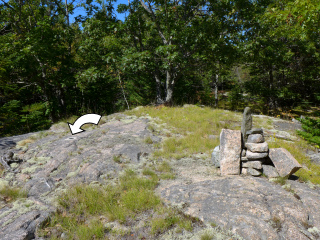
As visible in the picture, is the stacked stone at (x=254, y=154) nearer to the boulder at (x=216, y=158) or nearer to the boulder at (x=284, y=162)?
the boulder at (x=284, y=162)

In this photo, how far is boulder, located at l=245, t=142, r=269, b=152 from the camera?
5262mm

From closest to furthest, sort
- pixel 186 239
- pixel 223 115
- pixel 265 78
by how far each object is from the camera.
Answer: pixel 186 239, pixel 223 115, pixel 265 78

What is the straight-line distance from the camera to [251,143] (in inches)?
218

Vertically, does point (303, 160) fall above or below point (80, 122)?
below

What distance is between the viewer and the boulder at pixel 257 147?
17.3ft

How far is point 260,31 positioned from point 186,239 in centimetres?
→ 1274

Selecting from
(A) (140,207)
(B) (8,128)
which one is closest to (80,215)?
(A) (140,207)

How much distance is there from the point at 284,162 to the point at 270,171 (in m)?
0.40

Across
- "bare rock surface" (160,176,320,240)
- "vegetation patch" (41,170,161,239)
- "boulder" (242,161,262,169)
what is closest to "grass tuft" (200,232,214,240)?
"bare rock surface" (160,176,320,240)

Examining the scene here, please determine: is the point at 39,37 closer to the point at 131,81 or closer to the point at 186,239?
the point at 131,81

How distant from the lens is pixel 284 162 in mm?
5043

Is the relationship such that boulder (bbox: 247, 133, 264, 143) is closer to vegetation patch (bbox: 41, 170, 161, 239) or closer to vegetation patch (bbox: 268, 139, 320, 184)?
vegetation patch (bbox: 268, 139, 320, 184)

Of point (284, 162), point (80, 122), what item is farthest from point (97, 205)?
point (80, 122)

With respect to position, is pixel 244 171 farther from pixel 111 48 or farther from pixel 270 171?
pixel 111 48
